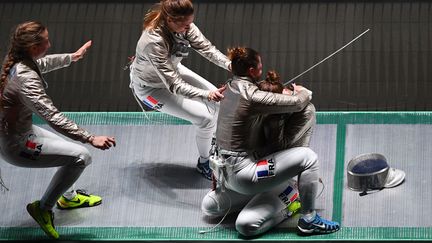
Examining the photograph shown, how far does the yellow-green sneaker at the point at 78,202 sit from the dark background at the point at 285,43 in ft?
3.71

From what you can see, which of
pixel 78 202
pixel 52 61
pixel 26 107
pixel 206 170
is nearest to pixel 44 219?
pixel 78 202

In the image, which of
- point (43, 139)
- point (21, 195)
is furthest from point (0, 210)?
point (43, 139)

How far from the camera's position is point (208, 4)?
8461mm

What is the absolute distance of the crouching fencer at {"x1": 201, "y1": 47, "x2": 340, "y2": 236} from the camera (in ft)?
20.1

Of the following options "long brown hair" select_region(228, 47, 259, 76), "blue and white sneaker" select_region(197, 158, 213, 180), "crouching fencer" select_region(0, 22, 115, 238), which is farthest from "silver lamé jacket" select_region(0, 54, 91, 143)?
"blue and white sneaker" select_region(197, 158, 213, 180)

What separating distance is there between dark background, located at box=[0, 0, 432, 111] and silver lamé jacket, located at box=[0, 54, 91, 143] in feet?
4.83

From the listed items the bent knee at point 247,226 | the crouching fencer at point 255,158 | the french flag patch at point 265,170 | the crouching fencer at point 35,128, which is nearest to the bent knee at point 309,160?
the crouching fencer at point 255,158

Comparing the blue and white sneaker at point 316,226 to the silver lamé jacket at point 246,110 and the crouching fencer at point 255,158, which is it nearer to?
the crouching fencer at point 255,158

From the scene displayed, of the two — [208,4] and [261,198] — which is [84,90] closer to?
[208,4]

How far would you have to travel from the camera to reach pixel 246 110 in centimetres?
612

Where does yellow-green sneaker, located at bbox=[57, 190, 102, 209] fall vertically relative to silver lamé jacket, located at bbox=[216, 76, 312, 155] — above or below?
Result: below

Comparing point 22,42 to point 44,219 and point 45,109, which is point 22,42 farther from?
point 44,219

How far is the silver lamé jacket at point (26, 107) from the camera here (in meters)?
6.12

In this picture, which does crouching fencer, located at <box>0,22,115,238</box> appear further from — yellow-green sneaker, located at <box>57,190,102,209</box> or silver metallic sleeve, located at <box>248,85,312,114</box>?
silver metallic sleeve, located at <box>248,85,312,114</box>
